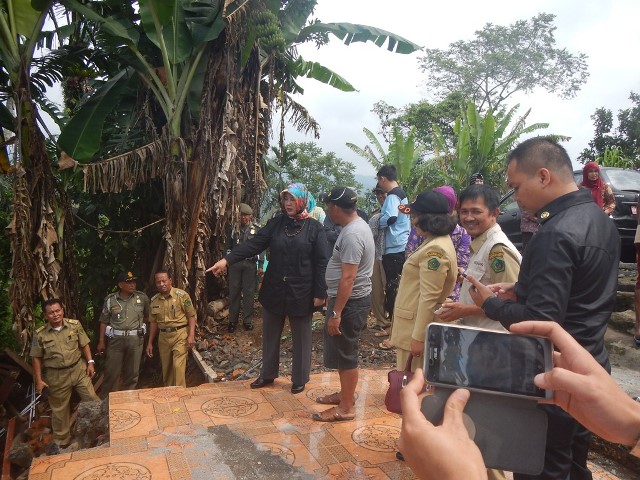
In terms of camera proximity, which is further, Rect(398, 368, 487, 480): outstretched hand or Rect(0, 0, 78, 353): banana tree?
Rect(0, 0, 78, 353): banana tree

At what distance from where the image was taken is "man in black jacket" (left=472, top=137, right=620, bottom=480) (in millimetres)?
1724

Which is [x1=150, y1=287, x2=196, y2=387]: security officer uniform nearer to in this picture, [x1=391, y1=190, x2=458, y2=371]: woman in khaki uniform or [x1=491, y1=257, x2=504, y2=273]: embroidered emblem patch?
[x1=391, y1=190, x2=458, y2=371]: woman in khaki uniform

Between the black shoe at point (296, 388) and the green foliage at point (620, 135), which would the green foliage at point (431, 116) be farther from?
the black shoe at point (296, 388)

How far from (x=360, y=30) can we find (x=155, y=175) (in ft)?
11.7

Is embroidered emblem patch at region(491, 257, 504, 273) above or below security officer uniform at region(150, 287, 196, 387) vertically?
above

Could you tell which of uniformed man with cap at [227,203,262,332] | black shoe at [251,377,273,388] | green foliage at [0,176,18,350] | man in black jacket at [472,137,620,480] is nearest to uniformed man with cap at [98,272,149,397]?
uniformed man with cap at [227,203,262,332]

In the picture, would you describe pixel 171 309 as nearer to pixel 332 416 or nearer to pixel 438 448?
pixel 332 416

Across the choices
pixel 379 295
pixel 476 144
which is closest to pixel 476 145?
pixel 476 144

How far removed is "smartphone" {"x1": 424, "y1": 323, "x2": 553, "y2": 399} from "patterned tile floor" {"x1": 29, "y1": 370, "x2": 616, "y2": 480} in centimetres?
189

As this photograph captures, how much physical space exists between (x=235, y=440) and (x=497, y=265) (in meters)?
2.06

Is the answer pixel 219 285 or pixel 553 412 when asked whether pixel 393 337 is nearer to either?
pixel 553 412

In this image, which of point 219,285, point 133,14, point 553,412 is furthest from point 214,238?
point 553,412

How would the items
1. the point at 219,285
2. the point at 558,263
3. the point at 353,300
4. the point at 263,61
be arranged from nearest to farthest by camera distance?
the point at 558,263 < the point at 353,300 < the point at 263,61 < the point at 219,285

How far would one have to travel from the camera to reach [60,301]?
5.50 meters
